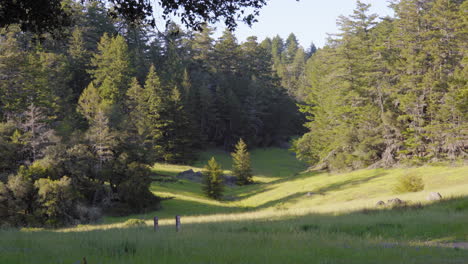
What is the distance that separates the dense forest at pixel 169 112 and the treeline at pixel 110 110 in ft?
0.66

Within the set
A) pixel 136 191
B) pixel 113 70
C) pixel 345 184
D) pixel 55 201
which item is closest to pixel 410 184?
pixel 345 184

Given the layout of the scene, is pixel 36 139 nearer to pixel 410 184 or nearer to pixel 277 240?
pixel 410 184

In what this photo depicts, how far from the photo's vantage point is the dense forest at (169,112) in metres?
38.7

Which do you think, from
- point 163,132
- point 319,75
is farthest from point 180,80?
point 319,75

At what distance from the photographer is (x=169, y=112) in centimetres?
7350

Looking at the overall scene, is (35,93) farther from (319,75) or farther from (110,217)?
(319,75)

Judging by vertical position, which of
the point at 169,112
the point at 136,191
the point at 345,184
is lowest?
the point at 345,184

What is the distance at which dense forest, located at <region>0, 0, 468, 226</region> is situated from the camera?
1524 inches

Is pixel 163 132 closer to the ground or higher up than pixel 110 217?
higher up

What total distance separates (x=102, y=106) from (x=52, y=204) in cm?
2020

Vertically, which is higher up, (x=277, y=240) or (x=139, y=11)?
(x=139, y=11)

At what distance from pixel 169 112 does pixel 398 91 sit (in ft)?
134

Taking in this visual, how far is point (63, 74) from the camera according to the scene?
68.1 m

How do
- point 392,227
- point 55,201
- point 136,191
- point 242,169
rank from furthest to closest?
1. point 242,169
2. point 136,191
3. point 55,201
4. point 392,227
